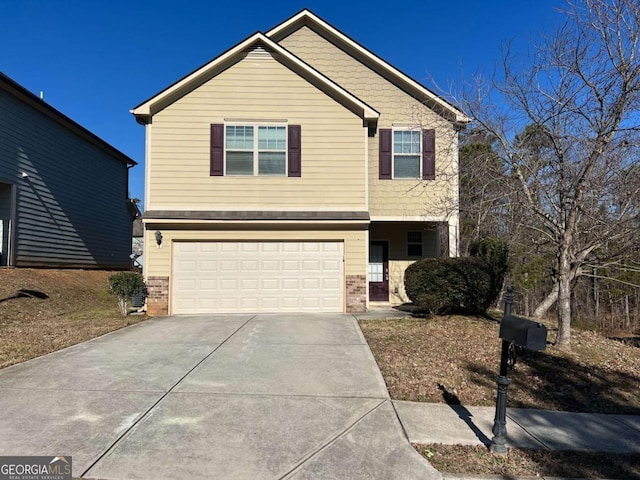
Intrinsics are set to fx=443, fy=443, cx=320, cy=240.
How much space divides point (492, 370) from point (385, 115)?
358 inches

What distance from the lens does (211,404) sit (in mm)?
5086

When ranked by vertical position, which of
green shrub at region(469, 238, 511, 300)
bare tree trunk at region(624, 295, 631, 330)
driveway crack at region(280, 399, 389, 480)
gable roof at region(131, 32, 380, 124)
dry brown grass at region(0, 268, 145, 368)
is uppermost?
gable roof at region(131, 32, 380, 124)

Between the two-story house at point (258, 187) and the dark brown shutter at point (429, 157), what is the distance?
74 centimetres

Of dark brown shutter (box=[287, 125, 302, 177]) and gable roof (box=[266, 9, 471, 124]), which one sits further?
gable roof (box=[266, 9, 471, 124])

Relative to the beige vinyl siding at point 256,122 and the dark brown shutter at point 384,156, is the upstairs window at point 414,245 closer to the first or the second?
the dark brown shutter at point 384,156

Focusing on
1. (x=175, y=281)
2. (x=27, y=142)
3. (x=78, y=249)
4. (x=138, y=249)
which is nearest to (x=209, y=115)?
(x=175, y=281)

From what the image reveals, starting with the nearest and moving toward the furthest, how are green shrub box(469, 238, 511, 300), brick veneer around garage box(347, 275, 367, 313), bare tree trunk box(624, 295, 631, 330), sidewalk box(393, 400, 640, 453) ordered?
sidewalk box(393, 400, 640, 453) < green shrub box(469, 238, 511, 300) < brick veneer around garage box(347, 275, 367, 313) < bare tree trunk box(624, 295, 631, 330)

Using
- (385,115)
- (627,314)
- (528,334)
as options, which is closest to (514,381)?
(528,334)

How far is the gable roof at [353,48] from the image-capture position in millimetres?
13727

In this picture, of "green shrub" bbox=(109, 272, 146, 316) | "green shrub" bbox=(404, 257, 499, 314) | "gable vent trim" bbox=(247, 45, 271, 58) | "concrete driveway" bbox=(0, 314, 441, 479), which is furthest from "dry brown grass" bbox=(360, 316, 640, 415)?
"gable vent trim" bbox=(247, 45, 271, 58)

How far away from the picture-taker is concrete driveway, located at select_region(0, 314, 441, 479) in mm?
3834

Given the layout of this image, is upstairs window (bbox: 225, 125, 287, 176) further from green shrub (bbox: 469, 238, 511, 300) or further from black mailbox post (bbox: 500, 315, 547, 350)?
black mailbox post (bbox: 500, 315, 547, 350)

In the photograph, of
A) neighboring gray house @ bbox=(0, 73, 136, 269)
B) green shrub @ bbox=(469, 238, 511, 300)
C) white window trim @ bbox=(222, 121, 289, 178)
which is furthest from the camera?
neighboring gray house @ bbox=(0, 73, 136, 269)

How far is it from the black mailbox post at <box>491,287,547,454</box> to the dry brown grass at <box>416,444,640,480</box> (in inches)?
6.2
